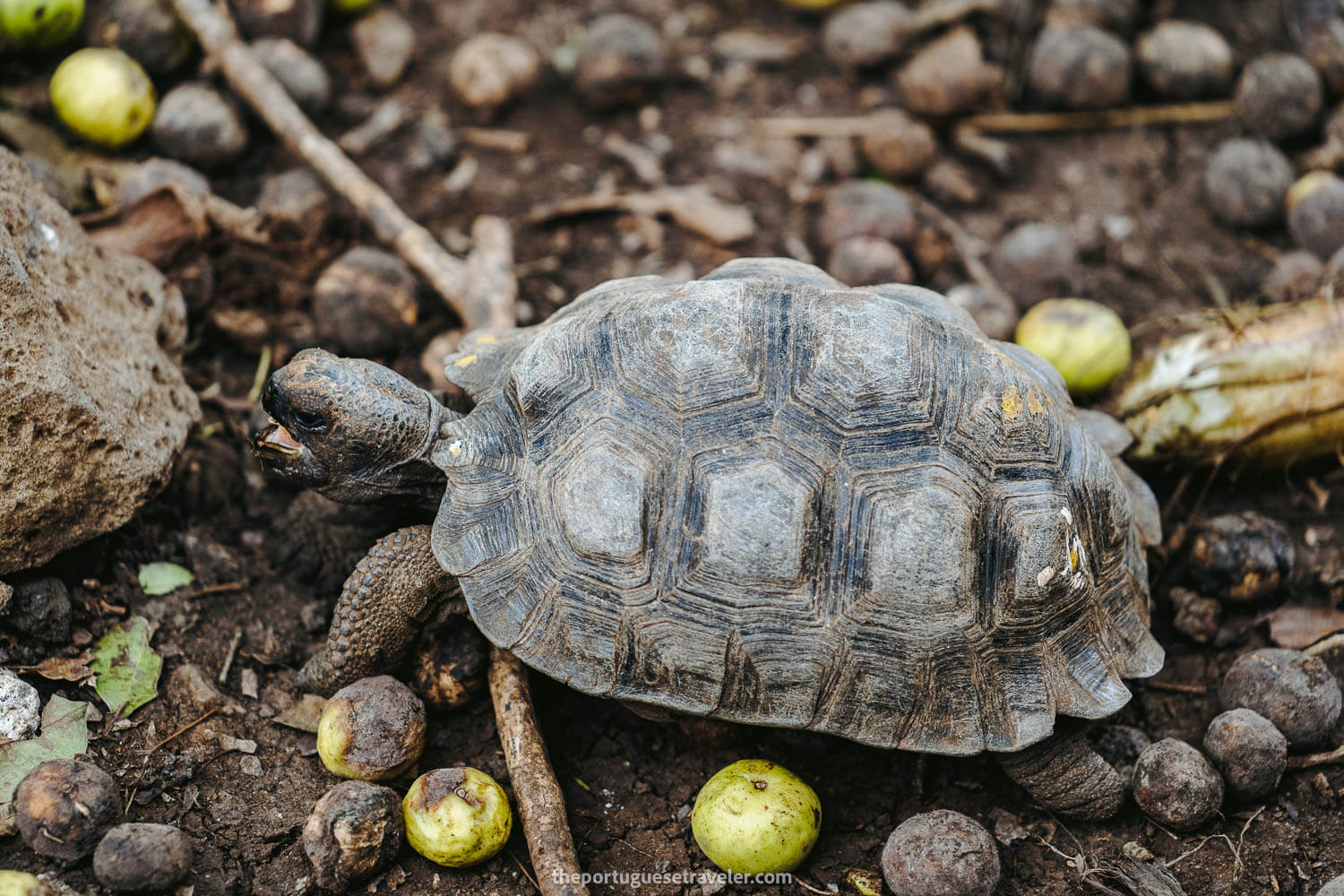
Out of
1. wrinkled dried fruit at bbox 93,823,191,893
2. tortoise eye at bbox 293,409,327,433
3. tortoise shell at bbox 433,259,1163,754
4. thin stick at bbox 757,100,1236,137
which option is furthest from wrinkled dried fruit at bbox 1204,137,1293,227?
wrinkled dried fruit at bbox 93,823,191,893

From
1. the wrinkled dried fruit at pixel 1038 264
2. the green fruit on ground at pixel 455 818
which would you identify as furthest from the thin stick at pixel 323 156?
the wrinkled dried fruit at pixel 1038 264

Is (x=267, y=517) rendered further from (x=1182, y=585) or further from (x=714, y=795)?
(x=1182, y=585)

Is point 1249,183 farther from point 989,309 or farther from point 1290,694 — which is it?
point 1290,694

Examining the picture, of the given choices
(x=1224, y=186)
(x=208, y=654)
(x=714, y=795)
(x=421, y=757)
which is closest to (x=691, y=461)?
(x=714, y=795)

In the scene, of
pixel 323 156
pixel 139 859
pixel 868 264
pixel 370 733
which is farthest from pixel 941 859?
pixel 323 156

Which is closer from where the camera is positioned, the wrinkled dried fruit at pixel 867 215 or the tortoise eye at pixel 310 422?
the tortoise eye at pixel 310 422

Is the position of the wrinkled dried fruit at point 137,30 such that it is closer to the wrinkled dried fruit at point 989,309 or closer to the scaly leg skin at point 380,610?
the scaly leg skin at point 380,610
